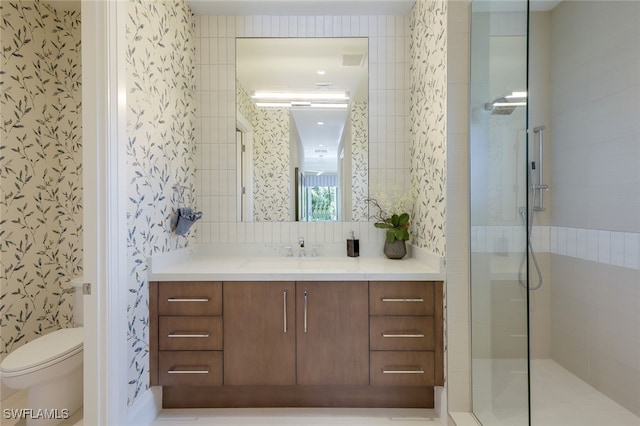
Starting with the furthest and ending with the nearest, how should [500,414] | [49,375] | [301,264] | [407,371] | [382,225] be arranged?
[382,225] < [301,264] < [407,371] < [49,375] < [500,414]

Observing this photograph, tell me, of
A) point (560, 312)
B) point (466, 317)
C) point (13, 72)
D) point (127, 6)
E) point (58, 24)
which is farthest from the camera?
point (58, 24)

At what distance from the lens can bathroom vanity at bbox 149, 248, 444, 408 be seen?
1.94 meters

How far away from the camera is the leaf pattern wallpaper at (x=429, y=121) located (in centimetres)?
195

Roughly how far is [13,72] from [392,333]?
116 inches

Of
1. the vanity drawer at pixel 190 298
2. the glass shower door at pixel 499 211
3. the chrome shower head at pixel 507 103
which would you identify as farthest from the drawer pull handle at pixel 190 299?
the chrome shower head at pixel 507 103

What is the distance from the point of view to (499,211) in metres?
1.66

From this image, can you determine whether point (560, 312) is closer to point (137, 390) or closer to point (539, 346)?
point (539, 346)

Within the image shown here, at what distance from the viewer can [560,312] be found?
6.70ft

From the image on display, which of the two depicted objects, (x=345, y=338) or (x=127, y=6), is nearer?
(x=127, y=6)

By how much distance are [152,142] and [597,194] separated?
2592 mm

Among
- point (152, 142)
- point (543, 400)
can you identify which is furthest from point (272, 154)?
point (543, 400)

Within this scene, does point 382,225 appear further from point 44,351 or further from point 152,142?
point 44,351

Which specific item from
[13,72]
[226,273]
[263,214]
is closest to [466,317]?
[226,273]

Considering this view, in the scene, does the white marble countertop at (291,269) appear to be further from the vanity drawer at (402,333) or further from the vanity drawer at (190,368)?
the vanity drawer at (190,368)
